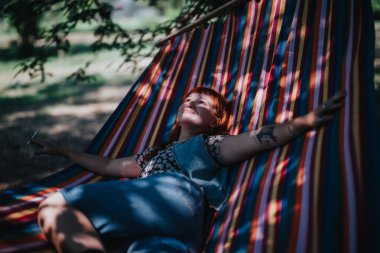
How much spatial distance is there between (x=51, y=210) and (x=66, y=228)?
138 millimetres

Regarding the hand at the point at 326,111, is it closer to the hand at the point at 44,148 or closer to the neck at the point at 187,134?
the neck at the point at 187,134

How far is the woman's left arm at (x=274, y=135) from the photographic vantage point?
183cm

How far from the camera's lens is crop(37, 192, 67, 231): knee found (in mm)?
1654

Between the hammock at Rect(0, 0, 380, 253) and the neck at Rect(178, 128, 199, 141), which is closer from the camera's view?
the hammock at Rect(0, 0, 380, 253)

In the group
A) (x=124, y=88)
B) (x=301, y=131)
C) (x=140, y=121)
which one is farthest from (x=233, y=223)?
(x=124, y=88)

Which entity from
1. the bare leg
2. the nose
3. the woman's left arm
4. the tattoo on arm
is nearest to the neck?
the nose

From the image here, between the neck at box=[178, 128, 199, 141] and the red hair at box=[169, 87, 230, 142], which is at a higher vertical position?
the red hair at box=[169, 87, 230, 142]

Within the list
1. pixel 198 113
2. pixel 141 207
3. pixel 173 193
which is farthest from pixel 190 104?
pixel 141 207

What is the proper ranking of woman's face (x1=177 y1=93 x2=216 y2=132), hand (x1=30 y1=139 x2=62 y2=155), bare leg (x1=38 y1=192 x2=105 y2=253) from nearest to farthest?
1. bare leg (x1=38 y1=192 x2=105 y2=253)
2. woman's face (x1=177 y1=93 x2=216 y2=132)
3. hand (x1=30 y1=139 x2=62 y2=155)

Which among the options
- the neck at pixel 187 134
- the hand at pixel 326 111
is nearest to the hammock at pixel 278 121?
the hand at pixel 326 111

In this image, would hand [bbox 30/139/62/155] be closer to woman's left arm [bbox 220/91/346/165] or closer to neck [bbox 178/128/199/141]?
neck [bbox 178/128/199/141]

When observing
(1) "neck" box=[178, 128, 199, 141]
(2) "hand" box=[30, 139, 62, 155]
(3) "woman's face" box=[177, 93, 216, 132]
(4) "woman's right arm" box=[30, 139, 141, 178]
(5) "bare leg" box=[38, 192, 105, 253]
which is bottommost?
(5) "bare leg" box=[38, 192, 105, 253]

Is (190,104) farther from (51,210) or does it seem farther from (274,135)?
(51,210)

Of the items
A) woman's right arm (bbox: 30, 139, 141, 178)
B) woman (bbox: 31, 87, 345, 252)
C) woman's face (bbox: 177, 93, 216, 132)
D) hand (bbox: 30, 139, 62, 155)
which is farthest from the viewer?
hand (bbox: 30, 139, 62, 155)
